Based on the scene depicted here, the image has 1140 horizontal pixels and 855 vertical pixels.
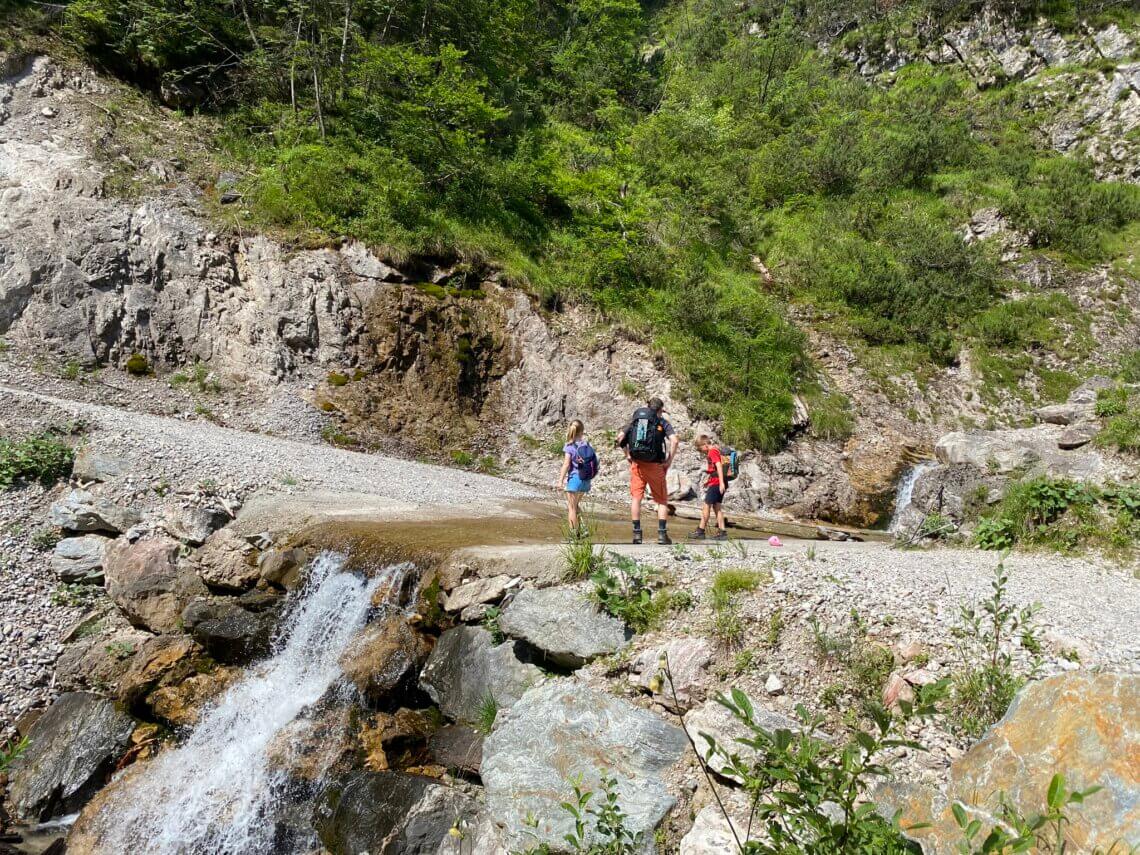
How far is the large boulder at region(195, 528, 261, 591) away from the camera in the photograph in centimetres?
795

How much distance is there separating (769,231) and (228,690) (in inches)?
919

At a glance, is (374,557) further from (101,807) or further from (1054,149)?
(1054,149)

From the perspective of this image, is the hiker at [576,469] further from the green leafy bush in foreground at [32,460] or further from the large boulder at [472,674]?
the green leafy bush in foreground at [32,460]

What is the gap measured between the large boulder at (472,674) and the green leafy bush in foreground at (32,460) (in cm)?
697

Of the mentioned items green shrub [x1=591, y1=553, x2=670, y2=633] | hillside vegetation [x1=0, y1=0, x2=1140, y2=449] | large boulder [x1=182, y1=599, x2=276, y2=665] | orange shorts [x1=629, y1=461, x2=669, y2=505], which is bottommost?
large boulder [x1=182, y1=599, x2=276, y2=665]

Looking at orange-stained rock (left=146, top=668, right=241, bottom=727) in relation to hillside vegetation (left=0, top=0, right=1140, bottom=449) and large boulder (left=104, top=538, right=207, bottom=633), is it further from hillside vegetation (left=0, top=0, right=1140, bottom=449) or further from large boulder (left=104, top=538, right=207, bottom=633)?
hillside vegetation (left=0, top=0, right=1140, bottom=449)

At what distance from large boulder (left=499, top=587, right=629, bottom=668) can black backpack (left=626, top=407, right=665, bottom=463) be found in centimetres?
286

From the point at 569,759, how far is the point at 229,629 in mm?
4704

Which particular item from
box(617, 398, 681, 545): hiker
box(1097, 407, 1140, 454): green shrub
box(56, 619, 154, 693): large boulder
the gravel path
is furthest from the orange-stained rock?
box(1097, 407, 1140, 454): green shrub

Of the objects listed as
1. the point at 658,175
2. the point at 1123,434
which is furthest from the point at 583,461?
the point at 658,175

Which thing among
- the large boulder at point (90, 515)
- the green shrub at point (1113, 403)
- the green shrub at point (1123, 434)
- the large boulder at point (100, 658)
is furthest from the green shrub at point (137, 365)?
the green shrub at point (1113, 403)

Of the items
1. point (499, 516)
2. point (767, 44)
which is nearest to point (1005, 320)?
point (499, 516)

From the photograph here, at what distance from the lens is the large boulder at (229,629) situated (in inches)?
274

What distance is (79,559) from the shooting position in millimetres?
8141
